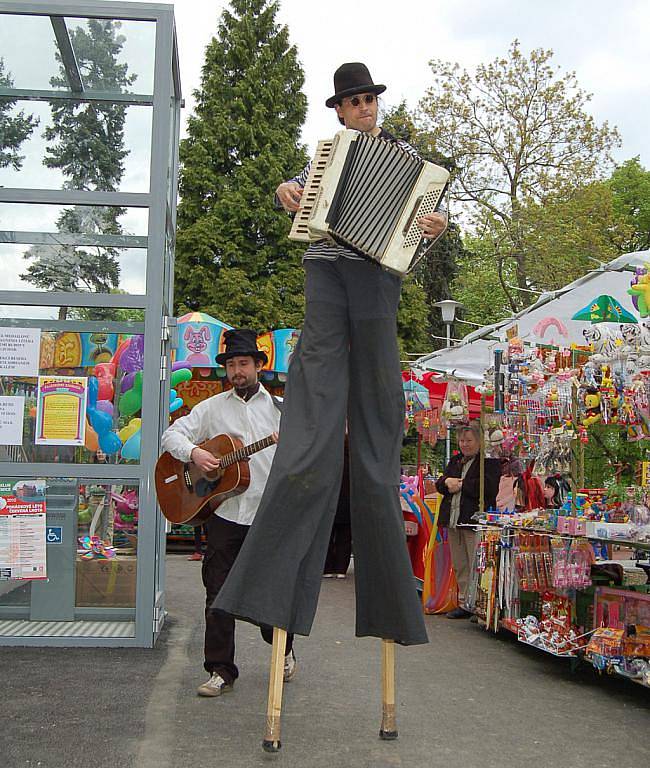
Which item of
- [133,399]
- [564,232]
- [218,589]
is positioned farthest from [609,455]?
[564,232]

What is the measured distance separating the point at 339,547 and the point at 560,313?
3815mm

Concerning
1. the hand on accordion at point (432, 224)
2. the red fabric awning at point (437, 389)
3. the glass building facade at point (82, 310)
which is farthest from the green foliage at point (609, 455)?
the glass building facade at point (82, 310)

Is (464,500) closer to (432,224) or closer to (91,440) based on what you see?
(91,440)

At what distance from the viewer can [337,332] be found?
3.46m

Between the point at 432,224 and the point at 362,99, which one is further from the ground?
the point at 362,99

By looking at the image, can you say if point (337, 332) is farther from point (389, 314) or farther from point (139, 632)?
point (139, 632)

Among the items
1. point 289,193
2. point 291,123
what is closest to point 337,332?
point 289,193

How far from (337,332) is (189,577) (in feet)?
22.6

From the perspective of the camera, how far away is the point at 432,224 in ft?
10.8

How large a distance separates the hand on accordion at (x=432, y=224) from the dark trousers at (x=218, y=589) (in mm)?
2111

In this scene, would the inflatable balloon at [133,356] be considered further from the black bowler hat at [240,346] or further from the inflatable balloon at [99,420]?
the black bowler hat at [240,346]

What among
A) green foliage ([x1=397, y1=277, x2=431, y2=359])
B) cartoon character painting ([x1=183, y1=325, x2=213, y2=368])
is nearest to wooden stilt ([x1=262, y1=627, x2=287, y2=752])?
cartoon character painting ([x1=183, y1=325, x2=213, y2=368])

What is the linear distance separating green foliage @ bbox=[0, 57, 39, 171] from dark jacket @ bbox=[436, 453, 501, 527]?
14.6 ft

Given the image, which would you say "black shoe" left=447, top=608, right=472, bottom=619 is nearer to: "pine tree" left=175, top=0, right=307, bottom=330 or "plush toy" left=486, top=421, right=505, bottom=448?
"plush toy" left=486, top=421, right=505, bottom=448
